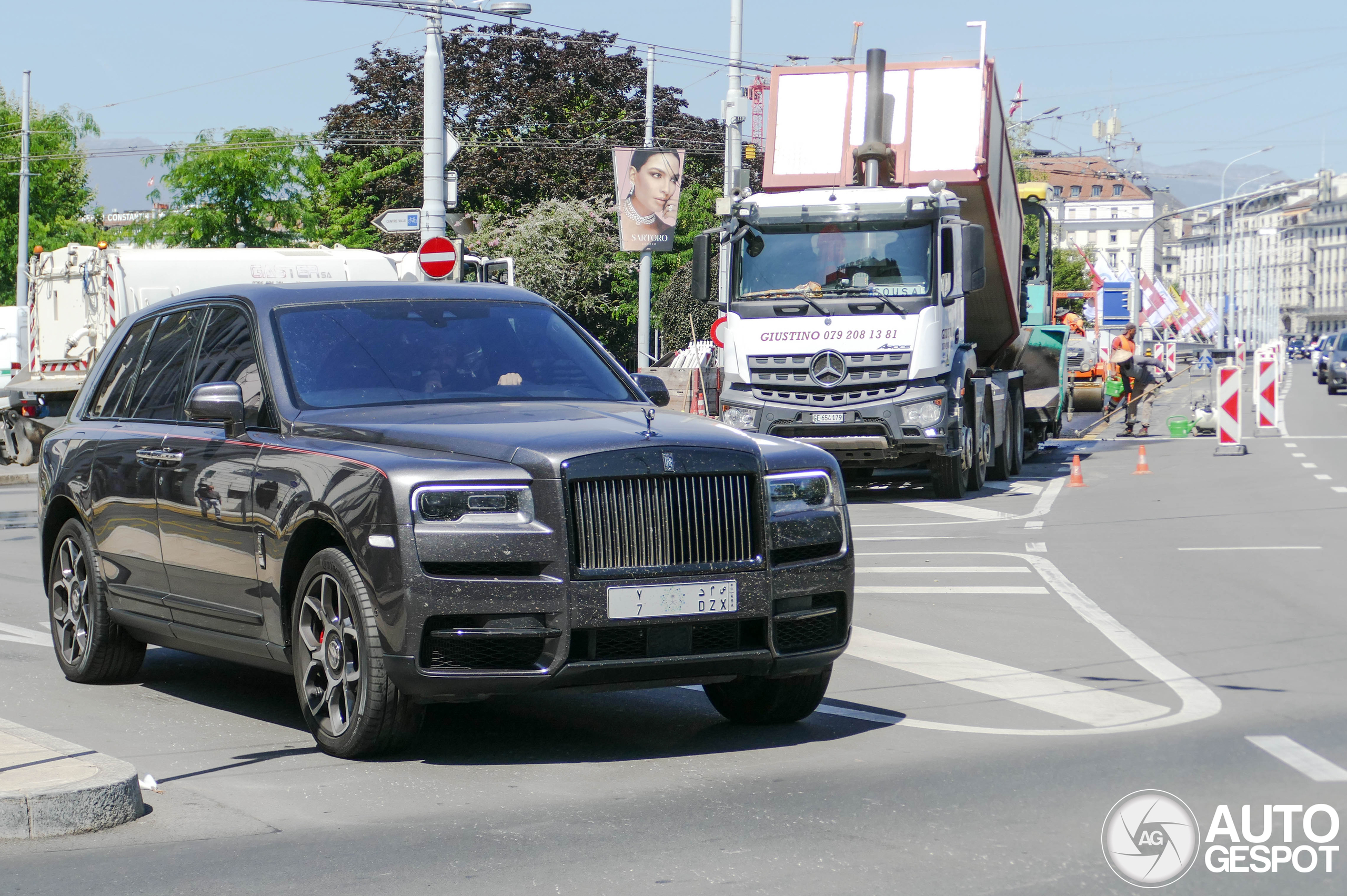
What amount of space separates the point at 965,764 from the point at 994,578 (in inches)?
234

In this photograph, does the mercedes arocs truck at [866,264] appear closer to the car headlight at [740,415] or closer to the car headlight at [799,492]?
the car headlight at [740,415]

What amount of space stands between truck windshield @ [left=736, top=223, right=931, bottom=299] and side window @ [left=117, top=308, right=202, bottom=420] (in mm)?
10855

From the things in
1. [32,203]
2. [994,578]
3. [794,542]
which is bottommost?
[994,578]

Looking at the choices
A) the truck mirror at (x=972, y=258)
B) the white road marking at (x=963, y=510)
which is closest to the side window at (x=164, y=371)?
the white road marking at (x=963, y=510)

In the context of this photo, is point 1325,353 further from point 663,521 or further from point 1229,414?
point 663,521

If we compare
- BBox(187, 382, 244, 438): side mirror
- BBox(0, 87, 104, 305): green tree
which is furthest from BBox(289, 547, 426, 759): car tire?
BBox(0, 87, 104, 305): green tree

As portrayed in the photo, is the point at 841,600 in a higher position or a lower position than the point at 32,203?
lower

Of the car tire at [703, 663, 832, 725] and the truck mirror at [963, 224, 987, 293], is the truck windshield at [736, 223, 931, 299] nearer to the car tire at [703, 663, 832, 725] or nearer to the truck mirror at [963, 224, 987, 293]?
the truck mirror at [963, 224, 987, 293]

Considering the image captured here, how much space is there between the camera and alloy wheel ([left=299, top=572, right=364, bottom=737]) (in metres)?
6.07

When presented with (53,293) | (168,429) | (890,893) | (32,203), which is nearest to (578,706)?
(168,429)

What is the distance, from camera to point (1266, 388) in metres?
29.9

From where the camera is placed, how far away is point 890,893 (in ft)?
14.5

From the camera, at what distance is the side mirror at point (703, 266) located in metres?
18.6

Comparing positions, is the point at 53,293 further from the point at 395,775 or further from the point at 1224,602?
the point at 395,775
